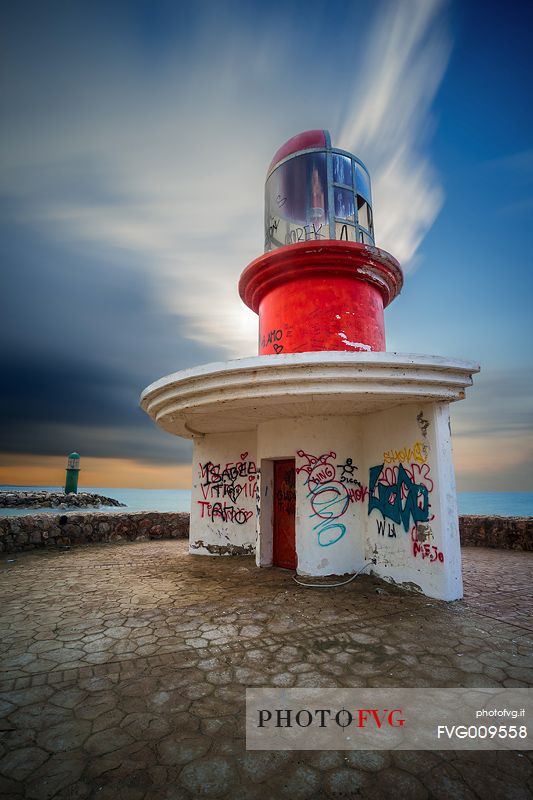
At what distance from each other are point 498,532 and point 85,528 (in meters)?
Result: 12.9

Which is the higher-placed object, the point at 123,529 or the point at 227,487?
the point at 227,487

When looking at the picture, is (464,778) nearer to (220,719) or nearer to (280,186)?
(220,719)

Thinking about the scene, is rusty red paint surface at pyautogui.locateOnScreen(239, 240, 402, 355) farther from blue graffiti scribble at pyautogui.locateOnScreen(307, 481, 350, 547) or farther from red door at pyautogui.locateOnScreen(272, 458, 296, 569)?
blue graffiti scribble at pyautogui.locateOnScreen(307, 481, 350, 547)

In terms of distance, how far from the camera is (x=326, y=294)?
8.04 m

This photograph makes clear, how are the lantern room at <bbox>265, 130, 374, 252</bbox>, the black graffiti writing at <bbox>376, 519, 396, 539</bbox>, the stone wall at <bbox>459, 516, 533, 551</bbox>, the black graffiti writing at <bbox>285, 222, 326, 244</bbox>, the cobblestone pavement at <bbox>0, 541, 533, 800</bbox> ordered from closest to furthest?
the cobblestone pavement at <bbox>0, 541, 533, 800</bbox>
the black graffiti writing at <bbox>376, 519, 396, 539</bbox>
the lantern room at <bbox>265, 130, 374, 252</bbox>
the black graffiti writing at <bbox>285, 222, 326, 244</bbox>
the stone wall at <bbox>459, 516, 533, 551</bbox>

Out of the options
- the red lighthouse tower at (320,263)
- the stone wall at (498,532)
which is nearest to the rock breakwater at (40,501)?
the stone wall at (498,532)

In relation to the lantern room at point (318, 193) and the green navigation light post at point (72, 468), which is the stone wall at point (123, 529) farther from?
the green navigation light post at point (72, 468)

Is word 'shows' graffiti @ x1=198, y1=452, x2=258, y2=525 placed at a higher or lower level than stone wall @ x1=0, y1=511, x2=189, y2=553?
higher

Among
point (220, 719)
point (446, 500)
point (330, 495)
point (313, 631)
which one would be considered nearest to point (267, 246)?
point (330, 495)

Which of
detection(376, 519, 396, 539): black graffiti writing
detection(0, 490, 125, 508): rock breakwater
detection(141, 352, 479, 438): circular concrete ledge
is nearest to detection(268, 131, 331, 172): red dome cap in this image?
detection(141, 352, 479, 438): circular concrete ledge

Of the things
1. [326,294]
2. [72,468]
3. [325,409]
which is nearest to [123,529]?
[325,409]

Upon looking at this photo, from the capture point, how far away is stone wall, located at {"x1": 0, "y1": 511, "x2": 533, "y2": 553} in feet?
35.1

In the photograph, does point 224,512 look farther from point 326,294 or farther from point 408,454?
point 326,294

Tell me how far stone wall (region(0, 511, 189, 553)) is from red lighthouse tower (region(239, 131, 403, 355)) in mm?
7989
